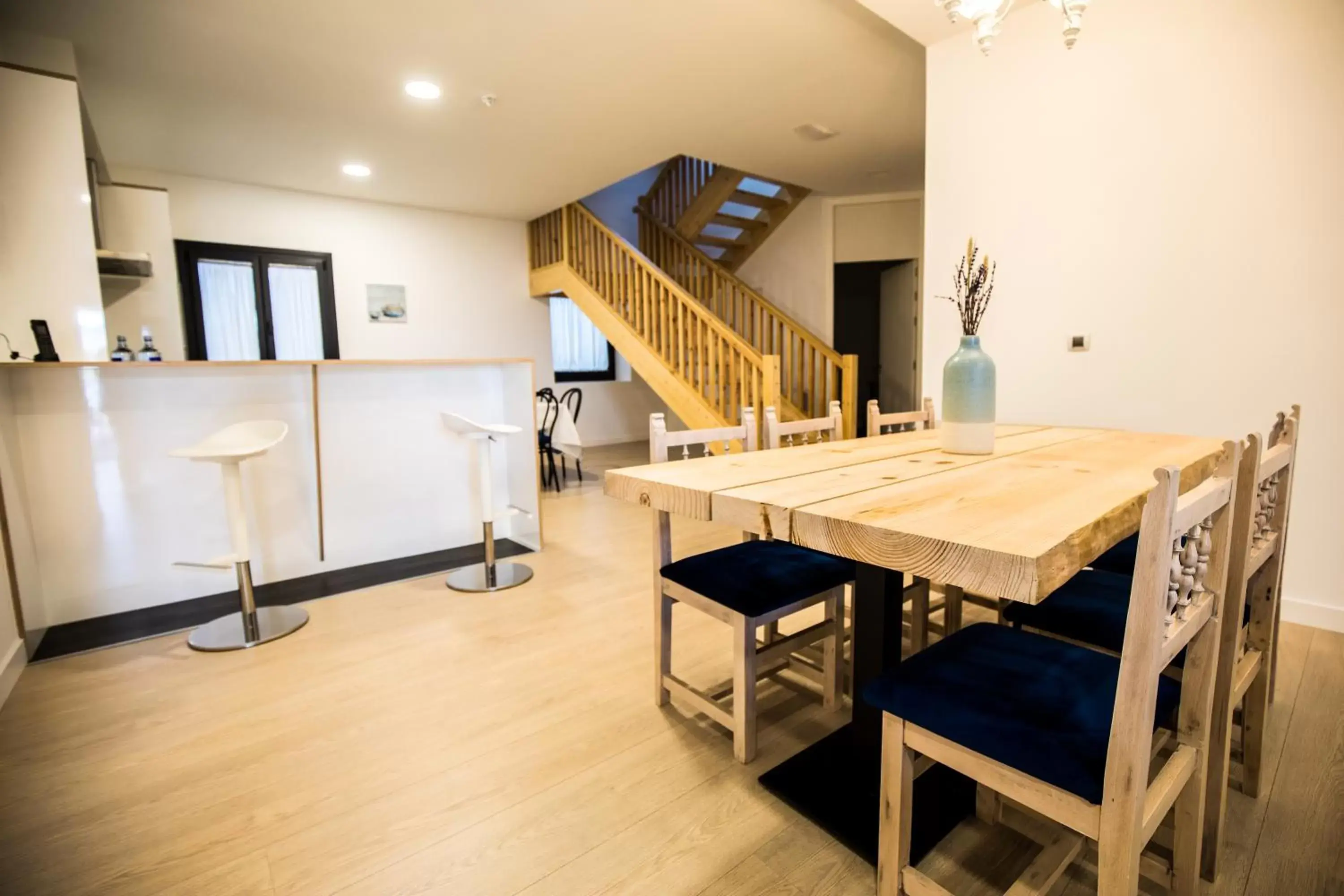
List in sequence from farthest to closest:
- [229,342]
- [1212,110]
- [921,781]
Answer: [229,342]
[1212,110]
[921,781]

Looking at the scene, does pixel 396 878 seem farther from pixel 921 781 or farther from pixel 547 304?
pixel 547 304

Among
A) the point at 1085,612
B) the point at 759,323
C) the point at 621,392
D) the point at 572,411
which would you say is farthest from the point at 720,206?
the point at 1085,612

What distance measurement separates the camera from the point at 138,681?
2.16m

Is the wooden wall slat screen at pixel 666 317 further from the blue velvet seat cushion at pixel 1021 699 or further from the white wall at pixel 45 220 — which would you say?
the white wall at pixel 45 220

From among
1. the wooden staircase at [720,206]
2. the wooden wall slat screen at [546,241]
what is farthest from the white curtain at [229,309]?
the wooden staircase at [720,206]

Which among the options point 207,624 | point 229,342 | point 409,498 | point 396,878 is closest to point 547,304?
Answer: point 229,342

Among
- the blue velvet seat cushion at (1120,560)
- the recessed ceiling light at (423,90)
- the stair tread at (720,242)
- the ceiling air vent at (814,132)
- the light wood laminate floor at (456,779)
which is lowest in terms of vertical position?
the light wood laminate floor at (456,779)

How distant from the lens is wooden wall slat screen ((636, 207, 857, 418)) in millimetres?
5234

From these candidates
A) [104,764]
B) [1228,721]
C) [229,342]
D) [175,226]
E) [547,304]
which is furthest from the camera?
[547,304]

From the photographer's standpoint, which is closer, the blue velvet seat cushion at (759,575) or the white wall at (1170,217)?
the blue velvet seat cushion at (759,575)

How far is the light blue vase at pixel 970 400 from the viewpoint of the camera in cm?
168

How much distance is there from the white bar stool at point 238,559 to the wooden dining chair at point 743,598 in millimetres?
1707

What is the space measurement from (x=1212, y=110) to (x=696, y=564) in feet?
8.80

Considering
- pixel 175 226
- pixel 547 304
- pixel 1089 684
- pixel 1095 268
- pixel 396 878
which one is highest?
pixel 175 226
